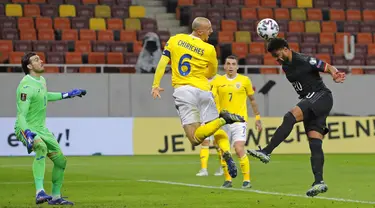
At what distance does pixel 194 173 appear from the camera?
65.8ft

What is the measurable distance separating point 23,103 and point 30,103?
169 mm

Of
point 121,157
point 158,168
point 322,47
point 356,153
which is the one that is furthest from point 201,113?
point 322,47

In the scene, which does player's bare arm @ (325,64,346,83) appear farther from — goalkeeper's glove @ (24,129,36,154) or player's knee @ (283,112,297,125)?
goalkeeper's glove @ (24,129,36,154)

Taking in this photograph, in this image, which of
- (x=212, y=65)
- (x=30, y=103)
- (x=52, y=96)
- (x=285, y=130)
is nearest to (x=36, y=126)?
(x=30, y=103)

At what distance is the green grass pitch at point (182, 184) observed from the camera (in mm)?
13195

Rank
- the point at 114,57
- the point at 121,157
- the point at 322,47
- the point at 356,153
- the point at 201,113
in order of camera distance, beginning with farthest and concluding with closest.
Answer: the point at 322,47 → the point at 114,57 → the point at 356,153 → the point at 121,157 → the point at 201,113

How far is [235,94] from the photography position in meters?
17.4

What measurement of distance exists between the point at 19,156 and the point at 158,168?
6.26 m

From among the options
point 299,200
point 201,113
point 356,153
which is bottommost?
point 356,153

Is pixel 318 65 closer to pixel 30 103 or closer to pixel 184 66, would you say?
pixel 184 66

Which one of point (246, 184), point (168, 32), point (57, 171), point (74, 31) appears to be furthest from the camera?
point (168, 32)

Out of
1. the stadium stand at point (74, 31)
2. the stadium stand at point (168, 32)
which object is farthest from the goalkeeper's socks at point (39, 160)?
the stadium stand at point (168, 32)

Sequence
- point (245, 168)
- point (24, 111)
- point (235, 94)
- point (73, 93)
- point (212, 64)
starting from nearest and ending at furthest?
point (24, 111), point (73, 93), point (212, 64), point (245, 168), point (235, 94)

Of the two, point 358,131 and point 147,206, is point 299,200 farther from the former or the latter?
point 358,131
